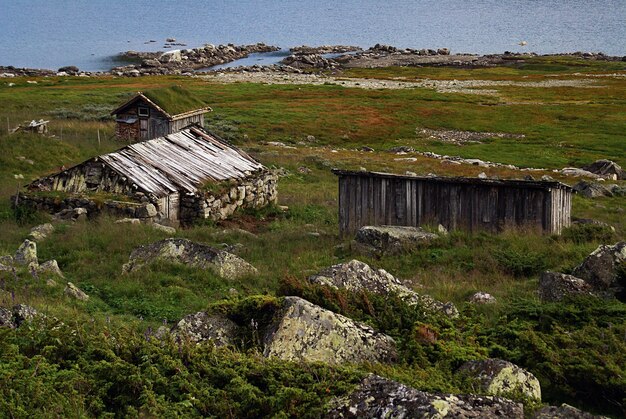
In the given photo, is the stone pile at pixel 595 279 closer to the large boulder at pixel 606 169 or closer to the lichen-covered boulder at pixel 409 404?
the lichen-covered boulder at pixel 409 404

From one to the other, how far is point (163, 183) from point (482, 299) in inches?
619

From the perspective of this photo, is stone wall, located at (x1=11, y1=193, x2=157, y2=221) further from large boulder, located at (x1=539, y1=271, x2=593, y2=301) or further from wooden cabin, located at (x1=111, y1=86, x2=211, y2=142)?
wooden cabin, located at (x1=111, y1=86, x2=211, y2=142)

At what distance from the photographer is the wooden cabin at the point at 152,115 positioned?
4269 cm

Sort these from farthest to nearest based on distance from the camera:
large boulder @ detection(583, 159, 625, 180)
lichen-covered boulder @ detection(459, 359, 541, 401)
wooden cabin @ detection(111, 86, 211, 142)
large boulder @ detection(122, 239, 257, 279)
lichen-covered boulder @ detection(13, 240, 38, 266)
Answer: large boulder @ detection(583, 159, 625, 180), wooden cabin @ detection(111, 86, 211, 142), large boulder @ detection(122, 239, 257, 279), lichen-covered boulder @ detection(13, 240, 38, 266), lichen-covered boulder @ detection(459, 359, 541, 401)

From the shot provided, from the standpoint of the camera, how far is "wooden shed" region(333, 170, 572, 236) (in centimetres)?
2119

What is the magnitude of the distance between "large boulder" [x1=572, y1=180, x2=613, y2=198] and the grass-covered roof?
2234cm

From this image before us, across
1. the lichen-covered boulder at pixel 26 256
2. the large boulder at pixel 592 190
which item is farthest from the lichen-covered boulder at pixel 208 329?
the large boulder at pixel 592 190

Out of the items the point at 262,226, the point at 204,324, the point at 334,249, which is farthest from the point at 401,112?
the point at 204,324

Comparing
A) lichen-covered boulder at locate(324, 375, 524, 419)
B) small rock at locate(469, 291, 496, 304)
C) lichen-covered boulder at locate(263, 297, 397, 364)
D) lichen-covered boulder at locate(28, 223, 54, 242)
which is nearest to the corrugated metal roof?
lichen-covered boulder at locate(28, 223, 54, 242)

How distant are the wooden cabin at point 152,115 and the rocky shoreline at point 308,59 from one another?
6891cm

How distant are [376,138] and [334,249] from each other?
4180cm

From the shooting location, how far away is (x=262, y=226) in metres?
27.5

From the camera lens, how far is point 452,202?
22234mm

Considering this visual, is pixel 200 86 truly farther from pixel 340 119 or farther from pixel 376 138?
pixel 376 138
